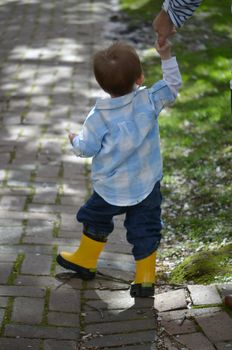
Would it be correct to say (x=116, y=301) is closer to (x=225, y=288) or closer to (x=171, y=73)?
(x=225, y=288)

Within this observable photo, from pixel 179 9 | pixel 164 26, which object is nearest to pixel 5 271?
pixel 164 26

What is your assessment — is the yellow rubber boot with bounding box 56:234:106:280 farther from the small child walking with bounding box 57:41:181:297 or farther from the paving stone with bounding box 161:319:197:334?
the paving stone with bounding box 161:319:197:334

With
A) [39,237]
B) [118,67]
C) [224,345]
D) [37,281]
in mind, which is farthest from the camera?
[39,237]

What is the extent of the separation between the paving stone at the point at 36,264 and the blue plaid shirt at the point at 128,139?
629 mm

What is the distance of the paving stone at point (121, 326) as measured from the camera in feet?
11.8

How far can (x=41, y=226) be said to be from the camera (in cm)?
495

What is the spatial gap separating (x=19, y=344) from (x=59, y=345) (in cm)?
17

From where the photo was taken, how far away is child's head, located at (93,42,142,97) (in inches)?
148

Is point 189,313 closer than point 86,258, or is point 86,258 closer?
point 189,313

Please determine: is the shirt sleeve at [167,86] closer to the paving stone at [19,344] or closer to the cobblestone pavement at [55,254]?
the cobblestone pavement at [55,254]

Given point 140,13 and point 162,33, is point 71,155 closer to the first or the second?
point 162,33

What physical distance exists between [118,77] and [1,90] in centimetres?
437

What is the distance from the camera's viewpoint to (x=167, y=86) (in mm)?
3816

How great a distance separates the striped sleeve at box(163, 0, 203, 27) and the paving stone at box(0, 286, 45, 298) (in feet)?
4.80
